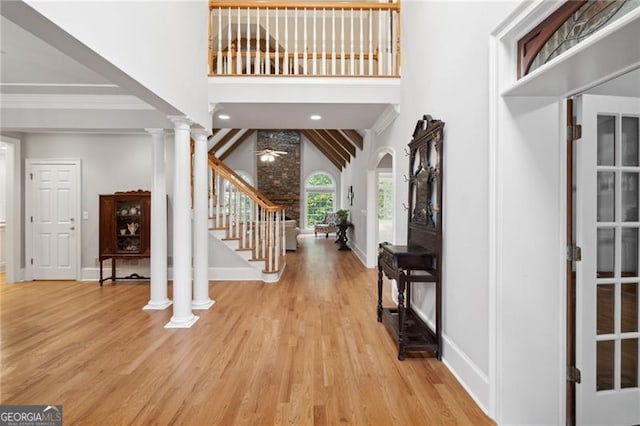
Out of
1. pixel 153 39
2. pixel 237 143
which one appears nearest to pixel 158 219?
pixel 153 39

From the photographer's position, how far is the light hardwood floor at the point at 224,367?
203cm

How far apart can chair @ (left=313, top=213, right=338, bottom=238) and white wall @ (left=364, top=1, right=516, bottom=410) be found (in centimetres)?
871

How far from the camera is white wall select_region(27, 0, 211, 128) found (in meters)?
1.69

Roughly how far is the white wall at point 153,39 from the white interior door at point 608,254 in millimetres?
2789

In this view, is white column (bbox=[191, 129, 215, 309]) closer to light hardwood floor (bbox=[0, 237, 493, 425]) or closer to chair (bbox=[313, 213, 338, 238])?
light hardwood floor (bbox=[0, 237, 493, 425])

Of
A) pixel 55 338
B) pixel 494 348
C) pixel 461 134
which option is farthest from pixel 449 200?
pixel 55 338

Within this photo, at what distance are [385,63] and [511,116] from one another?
3.17 metres

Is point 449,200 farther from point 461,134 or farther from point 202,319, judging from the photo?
point 202,319

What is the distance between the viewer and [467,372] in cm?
226

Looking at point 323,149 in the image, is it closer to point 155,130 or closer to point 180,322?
point 155,130

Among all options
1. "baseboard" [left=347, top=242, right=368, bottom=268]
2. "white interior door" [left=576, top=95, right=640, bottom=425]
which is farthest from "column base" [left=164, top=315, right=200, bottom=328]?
"baseboard" [left=347, top=242, right=368, bottom=268]

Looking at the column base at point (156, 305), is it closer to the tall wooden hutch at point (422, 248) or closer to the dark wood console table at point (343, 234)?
the tall wooden hutch at point (422, 248)

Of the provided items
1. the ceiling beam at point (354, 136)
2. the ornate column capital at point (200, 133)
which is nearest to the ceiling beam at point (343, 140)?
the ceiling beam at point (354, 136)

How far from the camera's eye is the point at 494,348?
1.91 metres
